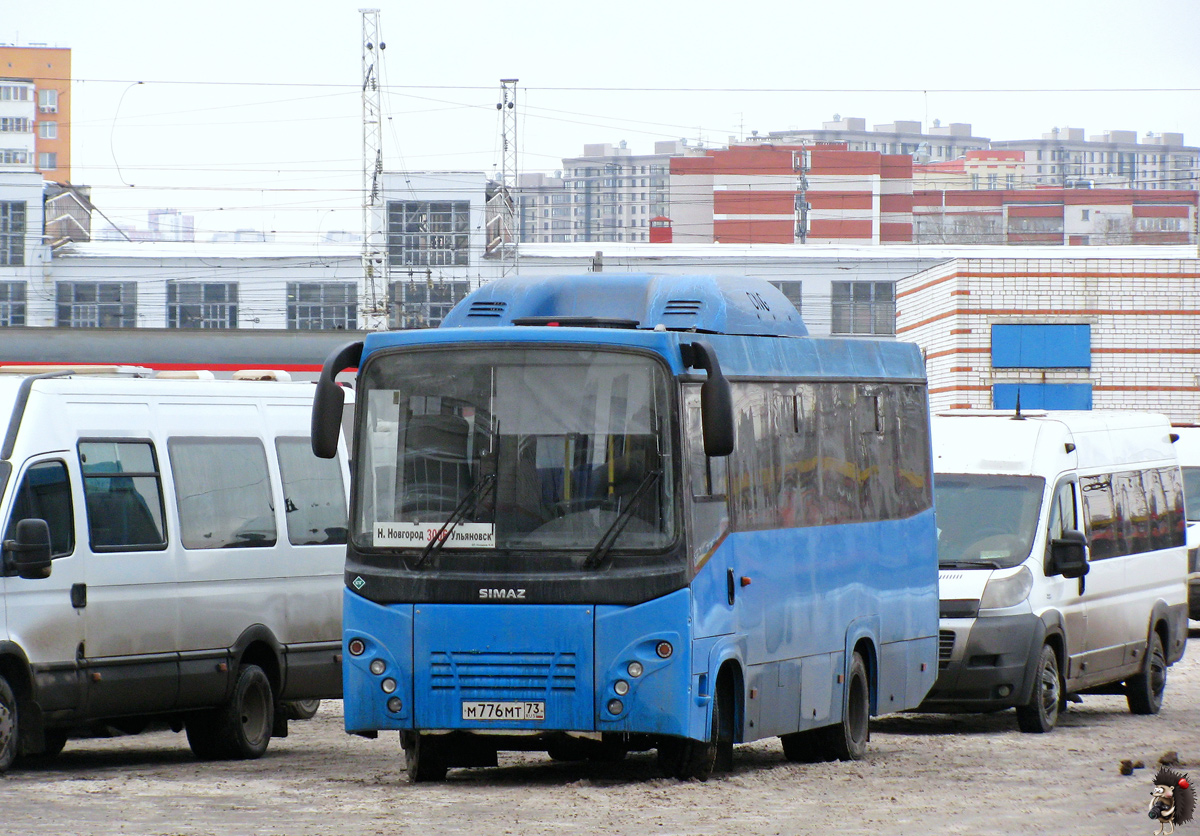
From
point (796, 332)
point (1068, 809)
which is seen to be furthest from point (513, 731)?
point (796, 332)

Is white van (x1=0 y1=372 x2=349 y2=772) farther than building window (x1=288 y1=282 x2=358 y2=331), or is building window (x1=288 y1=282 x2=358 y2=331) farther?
building window (x1=288 y1=282 x2=358 y2=331)

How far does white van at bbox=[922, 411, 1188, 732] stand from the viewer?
48.2 feet

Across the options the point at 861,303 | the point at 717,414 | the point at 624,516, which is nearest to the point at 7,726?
the point at 624,516

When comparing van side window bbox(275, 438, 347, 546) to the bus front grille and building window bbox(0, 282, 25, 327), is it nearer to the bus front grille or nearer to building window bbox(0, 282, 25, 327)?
the bus front grille

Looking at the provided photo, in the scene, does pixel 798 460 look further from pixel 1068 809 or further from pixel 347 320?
pixel 347 320

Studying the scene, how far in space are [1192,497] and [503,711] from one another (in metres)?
18.8

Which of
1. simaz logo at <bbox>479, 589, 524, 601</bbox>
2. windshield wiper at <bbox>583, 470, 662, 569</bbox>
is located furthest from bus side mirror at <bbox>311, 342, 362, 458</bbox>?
windshield wiper at <bbox>583, 470, 662, 569</bbox>

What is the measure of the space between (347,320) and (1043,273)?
36098mm

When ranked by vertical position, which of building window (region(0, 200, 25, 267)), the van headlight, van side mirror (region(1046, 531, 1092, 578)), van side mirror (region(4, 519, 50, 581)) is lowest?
the van headlight

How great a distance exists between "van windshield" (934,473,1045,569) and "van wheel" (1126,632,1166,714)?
Result: 94.0 inches

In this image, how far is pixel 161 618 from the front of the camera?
12164 millimetres

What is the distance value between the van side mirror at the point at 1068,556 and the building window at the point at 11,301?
6418 cm

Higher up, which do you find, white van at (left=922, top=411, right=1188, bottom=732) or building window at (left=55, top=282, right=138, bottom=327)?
building window at (left=55, top=282, right=138, bottom=327)

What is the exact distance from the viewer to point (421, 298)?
74250 millimetres
